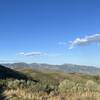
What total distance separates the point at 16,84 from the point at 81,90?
12.8 feet

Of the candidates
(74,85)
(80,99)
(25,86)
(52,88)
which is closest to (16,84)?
(25,86)

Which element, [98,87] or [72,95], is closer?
[72,95]

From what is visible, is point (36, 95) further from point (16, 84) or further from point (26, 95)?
point (16, 84)

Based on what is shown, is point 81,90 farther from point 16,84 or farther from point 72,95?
point 16,84

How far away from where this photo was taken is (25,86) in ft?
55.6

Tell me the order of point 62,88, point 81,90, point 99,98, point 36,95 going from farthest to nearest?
point 62,88 < point 81,90 < point 36,95 < point 99,98

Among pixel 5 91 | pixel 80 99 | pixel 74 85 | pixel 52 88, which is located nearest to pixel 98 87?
pixel 74 85

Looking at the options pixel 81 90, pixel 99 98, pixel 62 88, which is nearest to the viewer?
pixel 99 98

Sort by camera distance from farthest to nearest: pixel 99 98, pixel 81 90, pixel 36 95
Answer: pixel 81 90, pixel 36 95, pixel 99 98

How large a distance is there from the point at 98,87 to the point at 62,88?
6.42ft

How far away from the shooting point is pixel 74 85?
56.5 feet

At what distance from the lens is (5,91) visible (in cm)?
1585

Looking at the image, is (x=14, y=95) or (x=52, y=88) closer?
(x=14, y=95)

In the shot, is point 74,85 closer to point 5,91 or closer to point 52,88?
point 52,88
